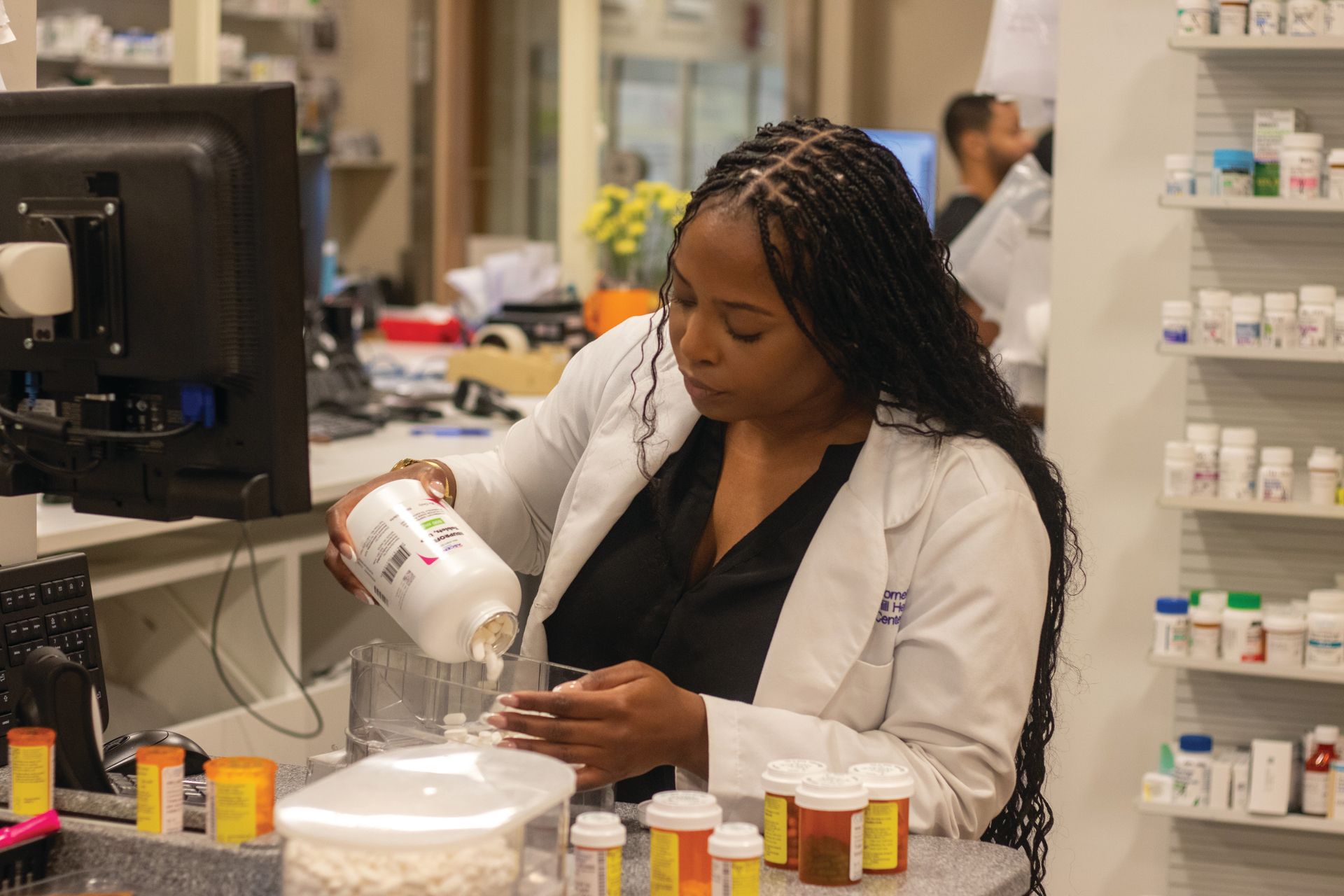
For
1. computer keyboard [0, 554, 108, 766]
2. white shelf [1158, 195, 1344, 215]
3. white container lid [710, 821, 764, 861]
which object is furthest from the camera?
white shelf [1158, 195, 1344, 215]

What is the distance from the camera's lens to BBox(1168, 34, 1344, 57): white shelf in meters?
2.62

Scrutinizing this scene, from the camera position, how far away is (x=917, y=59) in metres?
6.86

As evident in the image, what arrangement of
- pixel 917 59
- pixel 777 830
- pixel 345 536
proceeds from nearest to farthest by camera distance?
pixel 777 830
pixel 345 536
pixel 917 59

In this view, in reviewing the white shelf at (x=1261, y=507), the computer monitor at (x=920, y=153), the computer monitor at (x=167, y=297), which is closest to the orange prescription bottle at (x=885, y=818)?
the computer monitor at (x=167, y=297)

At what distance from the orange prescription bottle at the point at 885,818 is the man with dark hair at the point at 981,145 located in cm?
389

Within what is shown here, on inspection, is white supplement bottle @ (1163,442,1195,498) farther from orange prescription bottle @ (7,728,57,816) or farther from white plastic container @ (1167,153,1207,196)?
orange prescription bottle @ (7,728,57,816)

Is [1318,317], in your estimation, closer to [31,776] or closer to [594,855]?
[594,855]

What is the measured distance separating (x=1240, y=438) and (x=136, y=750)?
2.05 meters

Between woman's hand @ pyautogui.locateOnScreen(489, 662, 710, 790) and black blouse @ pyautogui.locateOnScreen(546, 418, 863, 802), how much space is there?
8.1 inches

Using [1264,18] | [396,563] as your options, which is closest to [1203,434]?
[1264,18]

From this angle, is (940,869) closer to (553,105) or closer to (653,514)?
(653,514)

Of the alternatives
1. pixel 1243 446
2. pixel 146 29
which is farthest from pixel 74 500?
pixel 146 29

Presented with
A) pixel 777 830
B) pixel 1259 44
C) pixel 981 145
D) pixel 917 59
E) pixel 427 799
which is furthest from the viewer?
pixel 917 59

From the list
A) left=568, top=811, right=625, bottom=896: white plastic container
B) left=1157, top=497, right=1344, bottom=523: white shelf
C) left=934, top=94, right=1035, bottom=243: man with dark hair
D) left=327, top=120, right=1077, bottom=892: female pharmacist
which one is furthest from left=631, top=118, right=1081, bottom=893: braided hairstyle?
left=934, top=94, right=1035, bottom=243: man with dark hair
